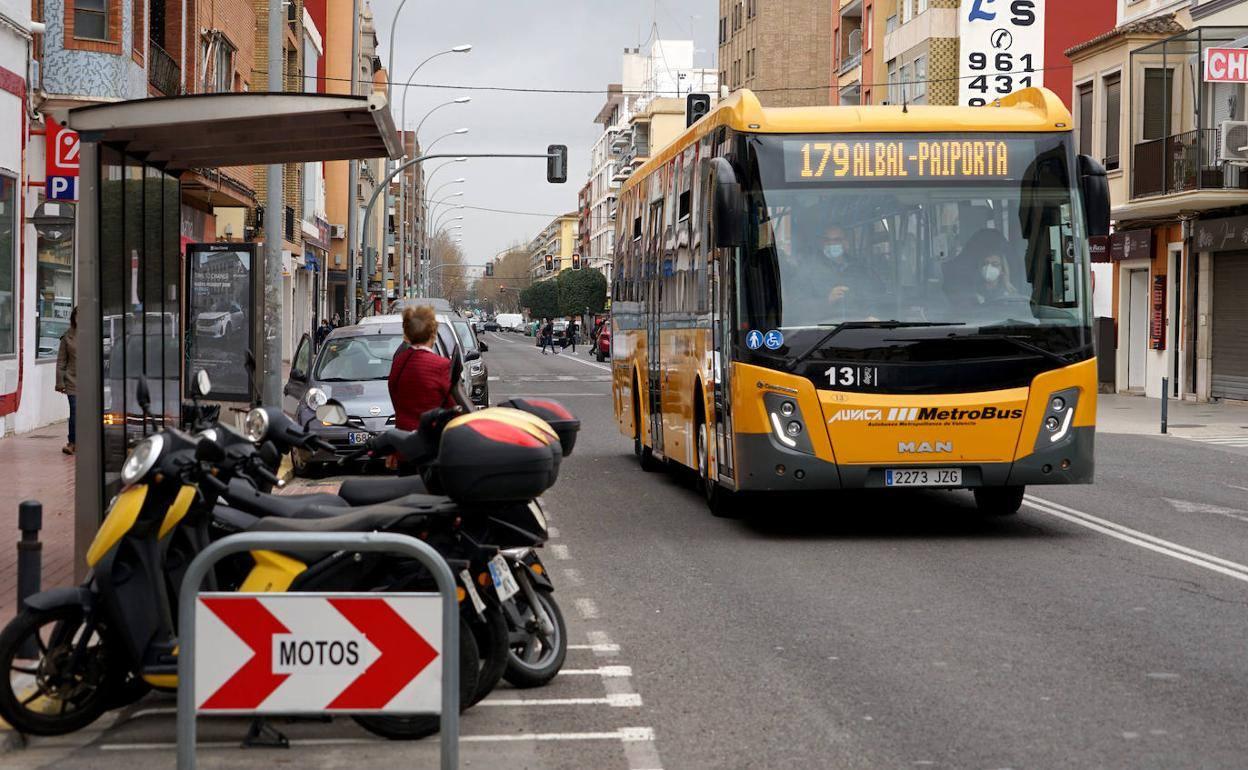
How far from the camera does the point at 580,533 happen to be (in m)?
12.8

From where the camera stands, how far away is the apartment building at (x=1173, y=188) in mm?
32438

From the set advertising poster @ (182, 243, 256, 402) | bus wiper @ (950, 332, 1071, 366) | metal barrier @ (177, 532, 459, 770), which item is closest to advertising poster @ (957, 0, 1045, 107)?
advertising poster @ (182, 243, 256, 402)

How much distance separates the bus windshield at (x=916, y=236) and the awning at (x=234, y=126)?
2.90 metres

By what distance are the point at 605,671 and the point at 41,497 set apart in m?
8.32

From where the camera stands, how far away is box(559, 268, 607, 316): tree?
155125mm

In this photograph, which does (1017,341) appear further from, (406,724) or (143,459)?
(143,459)

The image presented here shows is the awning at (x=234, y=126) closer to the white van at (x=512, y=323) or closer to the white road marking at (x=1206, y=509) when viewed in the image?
the white road marking at (x=1206, y=509)

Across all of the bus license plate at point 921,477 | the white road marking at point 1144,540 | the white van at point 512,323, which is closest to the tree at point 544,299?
the white van at point 512,323

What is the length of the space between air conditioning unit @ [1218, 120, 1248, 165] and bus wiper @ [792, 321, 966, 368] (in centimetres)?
2150

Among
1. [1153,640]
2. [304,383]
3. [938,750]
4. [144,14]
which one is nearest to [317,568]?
[938,750]

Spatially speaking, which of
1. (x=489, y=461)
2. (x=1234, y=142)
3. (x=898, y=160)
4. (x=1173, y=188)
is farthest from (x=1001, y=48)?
(x=489, y=461)

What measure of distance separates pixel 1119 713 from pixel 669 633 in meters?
2.54

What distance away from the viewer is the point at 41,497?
47.1ft

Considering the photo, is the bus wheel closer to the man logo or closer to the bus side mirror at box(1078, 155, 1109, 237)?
the man logo
